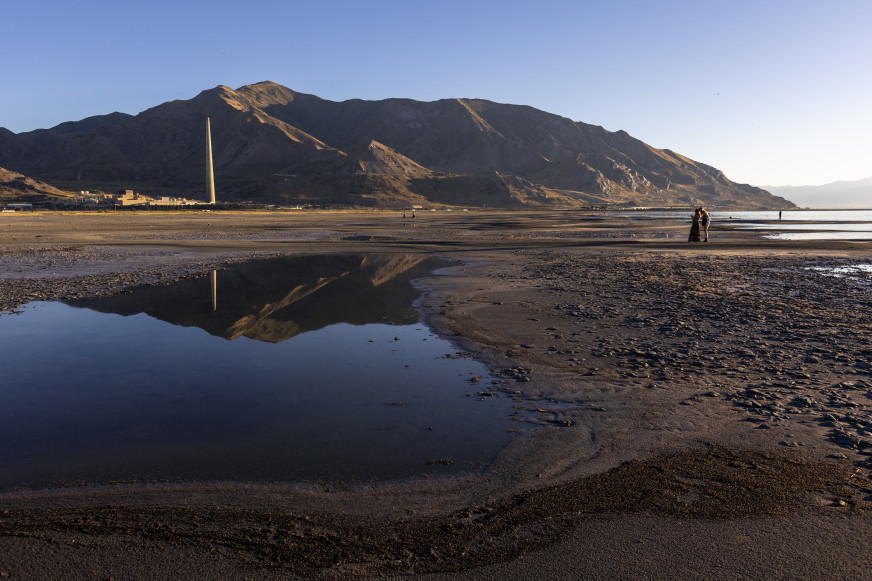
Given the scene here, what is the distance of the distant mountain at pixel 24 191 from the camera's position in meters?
126

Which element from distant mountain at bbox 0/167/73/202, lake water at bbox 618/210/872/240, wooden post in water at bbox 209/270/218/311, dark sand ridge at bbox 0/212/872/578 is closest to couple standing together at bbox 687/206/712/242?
lake water at bbox 618/210/872/240

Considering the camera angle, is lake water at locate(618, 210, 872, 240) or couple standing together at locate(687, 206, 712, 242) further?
lake water at locate(618, 210, 872, 240)

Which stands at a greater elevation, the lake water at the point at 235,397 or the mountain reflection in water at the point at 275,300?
the mountain reflection in water at the point at 275,300

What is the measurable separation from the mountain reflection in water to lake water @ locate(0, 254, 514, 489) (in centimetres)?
12

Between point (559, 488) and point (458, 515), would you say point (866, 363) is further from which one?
point (458, 515)

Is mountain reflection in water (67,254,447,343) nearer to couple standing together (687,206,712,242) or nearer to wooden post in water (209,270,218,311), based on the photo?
wooden post in water (209,270,218,311)

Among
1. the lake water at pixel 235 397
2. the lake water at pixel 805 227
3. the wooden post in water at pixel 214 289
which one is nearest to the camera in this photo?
the lake water at pixel 235 397

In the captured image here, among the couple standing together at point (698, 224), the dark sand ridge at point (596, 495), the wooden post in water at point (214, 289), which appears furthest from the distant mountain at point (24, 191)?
the dark sand ridge at point (596, 495)

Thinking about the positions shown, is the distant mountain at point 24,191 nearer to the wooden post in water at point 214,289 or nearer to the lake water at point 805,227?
the wooden post in water at point 214,289

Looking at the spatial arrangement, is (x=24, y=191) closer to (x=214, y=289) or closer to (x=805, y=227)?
(x=214, y=289)

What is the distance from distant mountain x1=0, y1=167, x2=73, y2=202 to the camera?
12562 cm

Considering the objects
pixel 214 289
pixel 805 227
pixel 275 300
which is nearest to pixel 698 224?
pixel 805 227

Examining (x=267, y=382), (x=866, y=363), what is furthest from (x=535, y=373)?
(x=866, y=363)

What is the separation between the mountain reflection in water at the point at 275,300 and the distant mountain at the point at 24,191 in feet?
420
